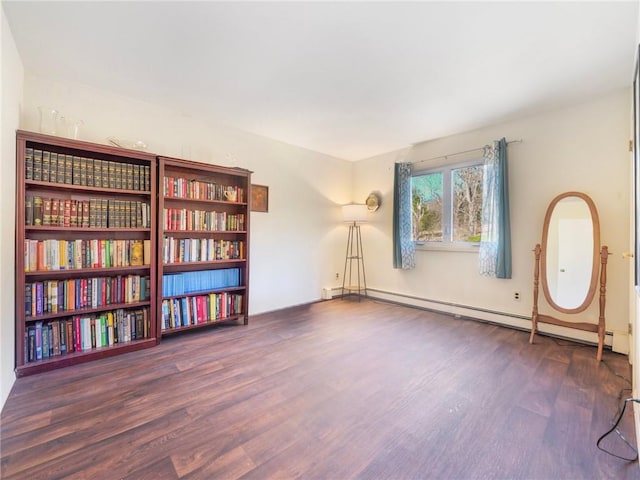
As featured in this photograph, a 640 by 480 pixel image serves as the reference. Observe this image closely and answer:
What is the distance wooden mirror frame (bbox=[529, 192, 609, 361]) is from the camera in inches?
96.0

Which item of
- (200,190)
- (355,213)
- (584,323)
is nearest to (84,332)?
(200,190)

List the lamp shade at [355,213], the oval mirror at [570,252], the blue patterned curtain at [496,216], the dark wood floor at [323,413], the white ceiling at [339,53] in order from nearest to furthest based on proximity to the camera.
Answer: the dark wood floor at [323,413] → the white ceiling at [339,53] → the oval mirror at [570,252] → the blue patterned curtain at [496,216] → the lamp shade at [355,213]

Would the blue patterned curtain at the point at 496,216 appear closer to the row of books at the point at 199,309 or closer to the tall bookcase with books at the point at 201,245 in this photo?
the tall bookcase with books at the point at 201,245

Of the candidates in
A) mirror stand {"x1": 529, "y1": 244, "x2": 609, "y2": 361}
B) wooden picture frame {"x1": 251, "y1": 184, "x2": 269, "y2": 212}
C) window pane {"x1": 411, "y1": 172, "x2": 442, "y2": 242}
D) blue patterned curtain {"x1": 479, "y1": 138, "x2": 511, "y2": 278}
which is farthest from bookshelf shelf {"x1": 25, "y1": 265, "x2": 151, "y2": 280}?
mirror stand {"x1": 529, "y1": 244, "x2": 609, "y2": 361}

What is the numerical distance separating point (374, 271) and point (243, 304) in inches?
90.8

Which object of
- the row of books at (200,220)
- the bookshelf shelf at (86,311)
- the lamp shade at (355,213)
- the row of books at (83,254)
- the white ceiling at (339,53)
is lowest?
the bookshelf shelf at (86,311)

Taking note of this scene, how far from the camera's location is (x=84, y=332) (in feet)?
7.64

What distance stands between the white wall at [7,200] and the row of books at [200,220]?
1015mm

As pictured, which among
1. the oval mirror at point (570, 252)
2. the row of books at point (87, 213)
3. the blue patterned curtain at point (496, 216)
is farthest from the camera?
the blue patterned curtain at point (496, 216)

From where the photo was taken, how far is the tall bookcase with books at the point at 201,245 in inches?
109

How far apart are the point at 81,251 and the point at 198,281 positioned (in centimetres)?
104

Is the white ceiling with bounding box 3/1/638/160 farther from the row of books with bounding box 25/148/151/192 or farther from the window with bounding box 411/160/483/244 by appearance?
the window with bounding box 411/160/483/244

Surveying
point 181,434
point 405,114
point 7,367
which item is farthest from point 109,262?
point 405,114

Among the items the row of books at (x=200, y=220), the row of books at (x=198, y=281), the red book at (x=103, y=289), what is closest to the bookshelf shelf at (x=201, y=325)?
the row of books at (x=198, y=281)
